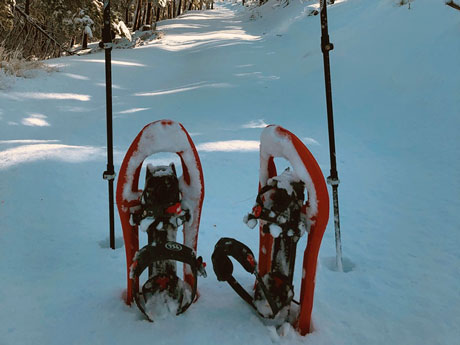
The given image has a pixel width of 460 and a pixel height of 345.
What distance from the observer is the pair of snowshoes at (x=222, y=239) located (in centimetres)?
153

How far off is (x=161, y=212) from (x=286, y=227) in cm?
59

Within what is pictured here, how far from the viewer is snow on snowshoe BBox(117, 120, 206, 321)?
1.56 metres

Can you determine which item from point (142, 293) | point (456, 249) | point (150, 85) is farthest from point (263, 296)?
point (150, 85)

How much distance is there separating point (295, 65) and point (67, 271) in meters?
7.47

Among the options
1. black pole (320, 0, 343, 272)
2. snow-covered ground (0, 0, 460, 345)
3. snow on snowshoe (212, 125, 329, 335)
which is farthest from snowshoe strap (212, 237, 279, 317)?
black pole (320, 0, 343, 272)

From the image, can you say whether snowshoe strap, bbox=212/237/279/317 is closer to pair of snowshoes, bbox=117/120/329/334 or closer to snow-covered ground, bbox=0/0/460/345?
pair of snowshoes, bbox=117/120/329/334

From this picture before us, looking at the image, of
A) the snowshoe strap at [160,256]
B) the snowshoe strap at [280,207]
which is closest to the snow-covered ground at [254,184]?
the snowshoe strap at [160,256]

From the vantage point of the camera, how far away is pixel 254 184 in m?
3.35

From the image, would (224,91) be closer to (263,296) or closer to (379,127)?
(379,127)

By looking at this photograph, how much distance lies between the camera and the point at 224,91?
22.2ft

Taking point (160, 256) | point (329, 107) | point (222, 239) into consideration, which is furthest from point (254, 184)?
point (160, 256)

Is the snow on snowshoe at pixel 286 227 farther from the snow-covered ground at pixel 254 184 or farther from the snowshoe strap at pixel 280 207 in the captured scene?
the snow-covered ground at pixel 254 184

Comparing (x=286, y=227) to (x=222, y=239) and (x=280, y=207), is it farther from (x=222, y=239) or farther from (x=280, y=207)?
(x=222, y=239)

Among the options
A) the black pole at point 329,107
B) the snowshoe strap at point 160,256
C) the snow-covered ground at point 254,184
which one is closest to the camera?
the snowshoe strap at point 160,256
